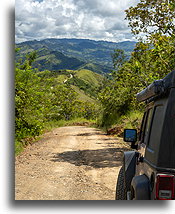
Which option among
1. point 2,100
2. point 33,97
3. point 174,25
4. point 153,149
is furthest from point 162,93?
point 33,97

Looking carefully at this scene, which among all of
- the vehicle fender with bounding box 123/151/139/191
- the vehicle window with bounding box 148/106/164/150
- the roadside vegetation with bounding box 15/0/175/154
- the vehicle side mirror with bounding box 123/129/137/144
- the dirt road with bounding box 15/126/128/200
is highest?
the roadside vegetation with bounding box 15/0/175/154

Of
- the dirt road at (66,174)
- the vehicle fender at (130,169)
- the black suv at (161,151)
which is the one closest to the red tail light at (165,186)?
the black suv at (161,151)

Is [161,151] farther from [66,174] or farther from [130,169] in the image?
[66,174]

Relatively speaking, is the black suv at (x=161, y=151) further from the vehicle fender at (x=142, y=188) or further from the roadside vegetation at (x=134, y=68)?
the roadside vegetation at (x=134, y=68)

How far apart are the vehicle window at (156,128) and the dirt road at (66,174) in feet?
8.09

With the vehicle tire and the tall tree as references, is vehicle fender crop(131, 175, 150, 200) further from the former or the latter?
the tall tree

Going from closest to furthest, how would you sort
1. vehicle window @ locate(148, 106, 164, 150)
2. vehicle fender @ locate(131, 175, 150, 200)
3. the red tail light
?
the red tail light
vehicle window @ locate(148, 106, 164, 150)
vehicle fender @ locate(131, 175, 150, 200)

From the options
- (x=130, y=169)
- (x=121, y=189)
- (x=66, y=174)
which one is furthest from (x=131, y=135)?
(x=66, y=174)

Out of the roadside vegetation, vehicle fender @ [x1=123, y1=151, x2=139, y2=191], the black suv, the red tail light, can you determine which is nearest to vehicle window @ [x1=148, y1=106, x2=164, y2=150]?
the black suv

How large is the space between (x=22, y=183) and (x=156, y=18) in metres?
5.90

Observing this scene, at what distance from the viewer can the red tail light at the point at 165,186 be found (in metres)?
2.31

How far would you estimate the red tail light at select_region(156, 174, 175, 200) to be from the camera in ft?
7.59

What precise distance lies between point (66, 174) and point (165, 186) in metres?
5.02

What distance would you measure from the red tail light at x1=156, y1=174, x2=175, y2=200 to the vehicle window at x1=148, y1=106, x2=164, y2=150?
0.28 metres
